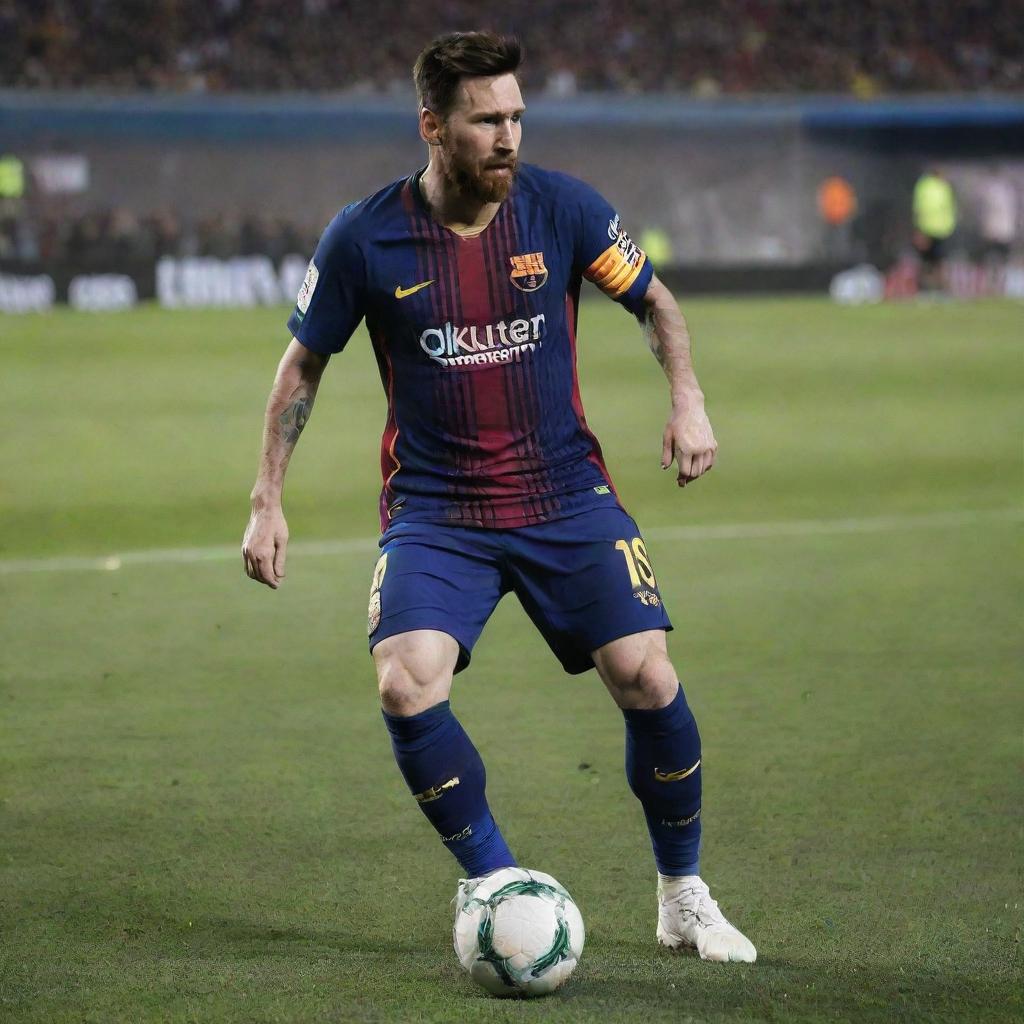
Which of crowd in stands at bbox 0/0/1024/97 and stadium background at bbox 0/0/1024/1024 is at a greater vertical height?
stadium background at bbox 0/0/1024/1024

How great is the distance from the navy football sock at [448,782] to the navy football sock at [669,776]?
1.23 feet

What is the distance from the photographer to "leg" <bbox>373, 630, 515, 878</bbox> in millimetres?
3637

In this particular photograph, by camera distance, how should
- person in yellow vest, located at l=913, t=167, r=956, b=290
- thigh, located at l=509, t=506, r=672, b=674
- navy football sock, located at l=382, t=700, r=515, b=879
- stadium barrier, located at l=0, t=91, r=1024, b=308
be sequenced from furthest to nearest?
stadium barrier, located at l=0, t=91, r=1024, b=308 → person in yellow vest, located at l=913, t=167, r=956, b=290 → thigh, located at l=509, t=506, r=672, b=674 → navy football sock, located at l=382, t=700, r=515, b=879

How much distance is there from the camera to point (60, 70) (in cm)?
3181

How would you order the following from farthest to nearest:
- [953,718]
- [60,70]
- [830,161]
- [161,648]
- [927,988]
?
[830,161], [60,70], [161,648], [953,718], [927,988]

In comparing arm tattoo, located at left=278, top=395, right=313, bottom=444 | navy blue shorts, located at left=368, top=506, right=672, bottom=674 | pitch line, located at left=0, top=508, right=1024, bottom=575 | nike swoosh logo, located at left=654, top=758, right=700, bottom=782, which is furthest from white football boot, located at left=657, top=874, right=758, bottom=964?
pitch line, located at left=0, top=508, right=1024, bottom=575

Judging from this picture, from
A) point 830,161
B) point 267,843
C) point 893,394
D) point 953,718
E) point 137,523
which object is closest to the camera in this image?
point 267,843

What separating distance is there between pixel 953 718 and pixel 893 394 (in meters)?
11.1

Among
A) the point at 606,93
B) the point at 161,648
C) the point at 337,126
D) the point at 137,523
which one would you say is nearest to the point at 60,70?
the point at 337,126

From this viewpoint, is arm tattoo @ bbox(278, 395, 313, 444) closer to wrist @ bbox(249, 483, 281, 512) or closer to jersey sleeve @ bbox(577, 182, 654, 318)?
wrist @ bbox(249, 483, 281, 512)

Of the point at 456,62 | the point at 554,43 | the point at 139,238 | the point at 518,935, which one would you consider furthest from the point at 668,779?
the point at 554,43

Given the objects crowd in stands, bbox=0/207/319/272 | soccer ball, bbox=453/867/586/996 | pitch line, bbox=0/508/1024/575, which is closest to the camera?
soccer ball, bbox=453/867/586/996

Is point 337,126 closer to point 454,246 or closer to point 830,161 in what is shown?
point 830,161

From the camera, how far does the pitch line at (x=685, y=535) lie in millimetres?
9172
